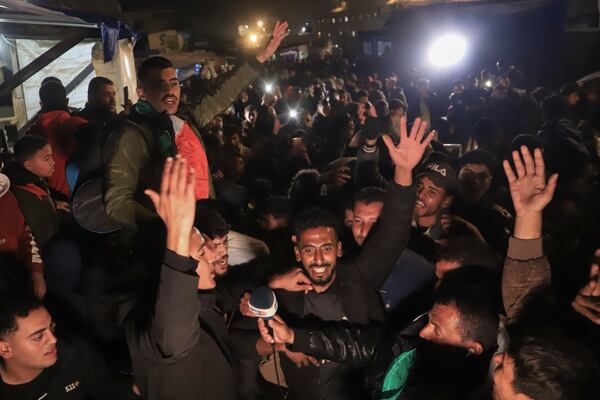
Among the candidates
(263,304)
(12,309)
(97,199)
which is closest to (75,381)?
(12,309)

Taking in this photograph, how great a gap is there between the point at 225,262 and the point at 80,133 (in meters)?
2.91

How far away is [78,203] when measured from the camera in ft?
10.7

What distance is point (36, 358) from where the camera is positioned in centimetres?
275

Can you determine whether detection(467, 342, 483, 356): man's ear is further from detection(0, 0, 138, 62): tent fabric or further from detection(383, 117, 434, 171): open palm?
detection(0, 0, 138, 62): tent fabric

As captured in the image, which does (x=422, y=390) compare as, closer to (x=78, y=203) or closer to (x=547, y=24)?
(x=78, y=203)

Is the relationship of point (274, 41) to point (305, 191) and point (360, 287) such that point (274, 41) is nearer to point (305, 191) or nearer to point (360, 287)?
point (305, 191)

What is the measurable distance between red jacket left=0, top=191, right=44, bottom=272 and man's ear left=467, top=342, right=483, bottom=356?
11.7 ft

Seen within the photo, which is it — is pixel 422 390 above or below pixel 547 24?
below

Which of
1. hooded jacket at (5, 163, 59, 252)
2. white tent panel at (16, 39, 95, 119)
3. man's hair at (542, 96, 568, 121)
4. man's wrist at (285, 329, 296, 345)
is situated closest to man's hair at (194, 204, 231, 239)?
man's wrist at (285, 329, 296, 345)

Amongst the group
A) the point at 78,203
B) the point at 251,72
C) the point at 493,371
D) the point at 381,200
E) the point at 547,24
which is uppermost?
the point at 547,24

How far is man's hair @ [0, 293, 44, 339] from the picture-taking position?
2697 mm

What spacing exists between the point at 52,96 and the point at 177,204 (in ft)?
16.8

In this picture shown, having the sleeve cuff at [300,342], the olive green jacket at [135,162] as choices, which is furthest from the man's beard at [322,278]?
the olive green jacket at [135,162]

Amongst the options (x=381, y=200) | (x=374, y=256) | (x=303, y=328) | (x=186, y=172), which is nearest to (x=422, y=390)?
(x=303, y=328)
